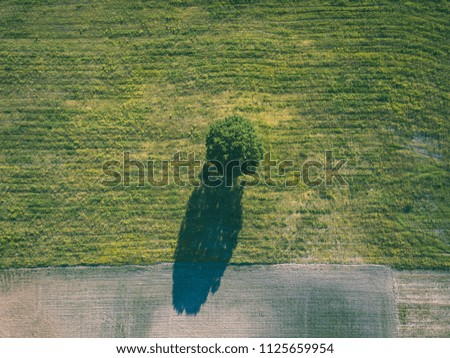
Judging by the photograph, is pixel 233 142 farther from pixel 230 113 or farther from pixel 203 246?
pixel 203 246

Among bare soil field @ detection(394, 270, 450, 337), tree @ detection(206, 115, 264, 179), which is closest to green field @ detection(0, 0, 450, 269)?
bare soil field @ detection(394, 270, 450, 337)

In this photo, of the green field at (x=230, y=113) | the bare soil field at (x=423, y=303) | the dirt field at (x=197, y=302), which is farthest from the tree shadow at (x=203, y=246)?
the bare soil field at (x=423, y=303)

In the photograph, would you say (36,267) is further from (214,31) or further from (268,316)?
(214,31)

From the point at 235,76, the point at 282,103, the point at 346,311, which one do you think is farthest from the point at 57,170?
the point at 346,311

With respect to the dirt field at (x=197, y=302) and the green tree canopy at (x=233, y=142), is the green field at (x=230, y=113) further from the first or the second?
the green tree canopy at (x=233, y=142)

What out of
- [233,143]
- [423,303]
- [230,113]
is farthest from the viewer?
[230,113]

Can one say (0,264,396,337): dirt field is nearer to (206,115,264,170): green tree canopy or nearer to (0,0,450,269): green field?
(0,0,450,269): green field

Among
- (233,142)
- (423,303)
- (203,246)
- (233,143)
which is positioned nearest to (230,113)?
(233,142)
